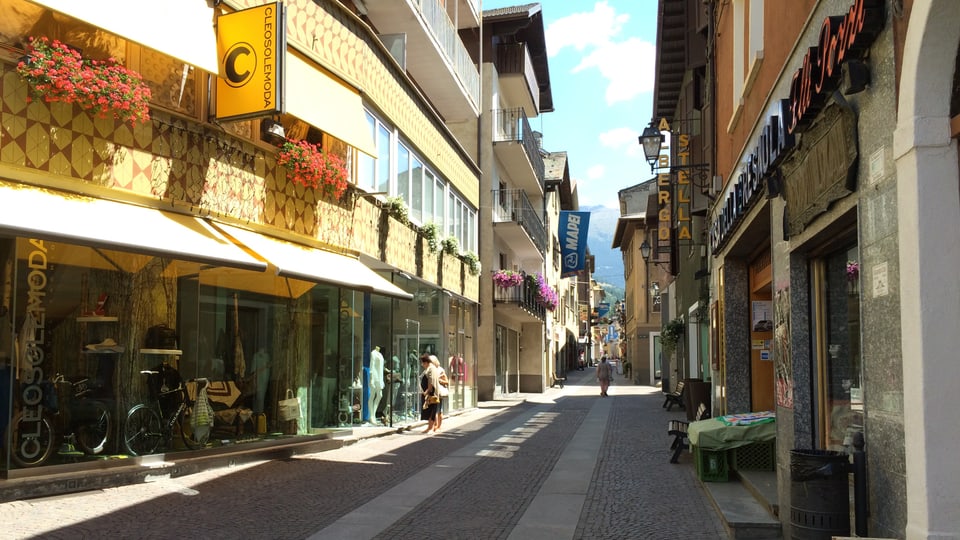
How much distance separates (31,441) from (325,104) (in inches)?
244

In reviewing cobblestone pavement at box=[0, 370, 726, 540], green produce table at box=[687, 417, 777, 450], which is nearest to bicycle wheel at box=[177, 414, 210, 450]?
cobblestone pavement at box=[0, 370, 726, 540]

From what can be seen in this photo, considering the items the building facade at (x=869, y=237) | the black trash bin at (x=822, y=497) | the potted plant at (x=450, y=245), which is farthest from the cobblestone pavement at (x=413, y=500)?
the potted plant at (x=450, y=245)

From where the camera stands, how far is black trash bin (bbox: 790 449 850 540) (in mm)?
5523

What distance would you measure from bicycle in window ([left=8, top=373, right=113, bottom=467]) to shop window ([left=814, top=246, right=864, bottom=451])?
762 cm

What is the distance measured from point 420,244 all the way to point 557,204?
109ft

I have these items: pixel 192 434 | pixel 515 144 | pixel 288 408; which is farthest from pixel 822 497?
pixel 515 144

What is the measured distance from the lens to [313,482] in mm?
10414

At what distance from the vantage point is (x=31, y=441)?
907 cm

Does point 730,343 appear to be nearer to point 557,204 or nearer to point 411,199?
point 411,199

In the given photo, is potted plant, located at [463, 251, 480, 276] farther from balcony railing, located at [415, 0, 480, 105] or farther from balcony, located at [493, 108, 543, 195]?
balcony, located at [493, 108, 543, 195]

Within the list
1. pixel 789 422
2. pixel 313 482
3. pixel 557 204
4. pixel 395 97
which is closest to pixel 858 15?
pixel 789 422

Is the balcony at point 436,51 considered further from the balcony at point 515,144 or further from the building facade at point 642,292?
the building facade at point 642,292

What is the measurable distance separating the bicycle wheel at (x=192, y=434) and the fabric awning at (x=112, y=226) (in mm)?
2450

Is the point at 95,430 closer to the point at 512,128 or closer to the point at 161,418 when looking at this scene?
the point at 161,418
